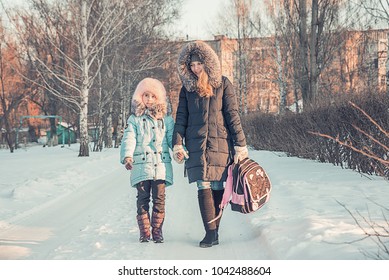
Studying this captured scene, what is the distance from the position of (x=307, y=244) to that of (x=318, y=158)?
8143mm

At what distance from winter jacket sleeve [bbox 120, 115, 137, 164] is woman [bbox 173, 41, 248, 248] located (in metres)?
0.47

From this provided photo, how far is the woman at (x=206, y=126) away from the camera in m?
4.91

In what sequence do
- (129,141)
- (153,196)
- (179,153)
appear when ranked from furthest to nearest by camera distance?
(153,196)
(129,141)
(179,153)

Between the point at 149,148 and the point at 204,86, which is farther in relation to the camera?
the point at 149,148

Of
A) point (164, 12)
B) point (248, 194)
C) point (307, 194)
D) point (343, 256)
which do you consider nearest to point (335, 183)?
point (307, 194)

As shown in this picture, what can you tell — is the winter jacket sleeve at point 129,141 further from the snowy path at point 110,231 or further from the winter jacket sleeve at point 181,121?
the snowy path at point 110,231

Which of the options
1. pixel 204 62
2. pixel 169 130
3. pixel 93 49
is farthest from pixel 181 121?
pixel 93 49

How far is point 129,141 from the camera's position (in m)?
5.15

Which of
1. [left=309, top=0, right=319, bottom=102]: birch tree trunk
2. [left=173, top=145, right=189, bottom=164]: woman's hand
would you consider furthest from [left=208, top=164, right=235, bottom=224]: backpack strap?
[left=309, top=0, right=319, bottom=102]: birch tree trunk

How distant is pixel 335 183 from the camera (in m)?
8.19

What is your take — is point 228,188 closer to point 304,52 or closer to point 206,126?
point 206,126

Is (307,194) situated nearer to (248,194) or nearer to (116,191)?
(248,194)

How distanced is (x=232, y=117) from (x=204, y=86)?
417 millimetres

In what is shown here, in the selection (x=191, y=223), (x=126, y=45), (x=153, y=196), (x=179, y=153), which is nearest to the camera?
(x=179, y=153)
